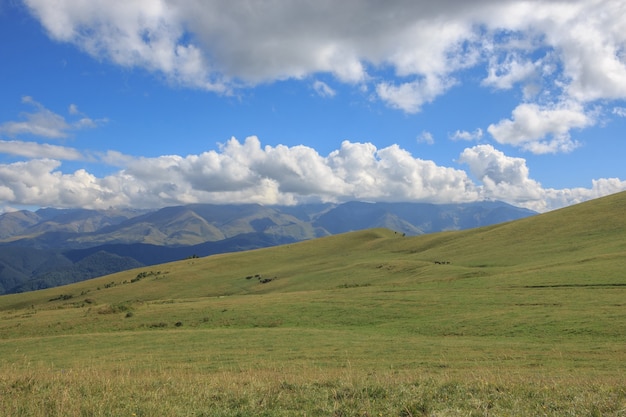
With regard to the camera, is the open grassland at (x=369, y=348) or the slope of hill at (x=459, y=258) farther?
the slope of hill at (x=459, y=258)

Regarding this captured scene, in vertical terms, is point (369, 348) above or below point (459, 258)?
below

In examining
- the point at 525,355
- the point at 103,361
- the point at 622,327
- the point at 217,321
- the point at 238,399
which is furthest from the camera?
the point at 217,321

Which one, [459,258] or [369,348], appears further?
[459,258]

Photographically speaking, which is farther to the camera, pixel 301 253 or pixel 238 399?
pixel 301 253

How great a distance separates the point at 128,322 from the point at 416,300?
3014 centimetres

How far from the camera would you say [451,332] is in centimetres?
3000

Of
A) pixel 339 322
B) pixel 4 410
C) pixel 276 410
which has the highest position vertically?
pixel 4 410

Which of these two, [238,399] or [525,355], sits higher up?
[238,399]

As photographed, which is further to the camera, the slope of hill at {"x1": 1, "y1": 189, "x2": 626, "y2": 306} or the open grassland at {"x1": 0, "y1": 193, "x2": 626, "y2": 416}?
the slope of hill at {"x1": 1, "y1": 189, "x2": 626, "y2": 306}

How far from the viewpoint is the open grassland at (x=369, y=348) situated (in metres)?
11.3

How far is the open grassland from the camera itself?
11320mm

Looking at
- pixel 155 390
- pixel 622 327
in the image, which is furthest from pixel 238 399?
pixel 622 327

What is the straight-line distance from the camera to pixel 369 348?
998 inches

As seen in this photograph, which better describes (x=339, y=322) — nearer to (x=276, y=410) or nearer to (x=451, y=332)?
(x=451, y=332)
